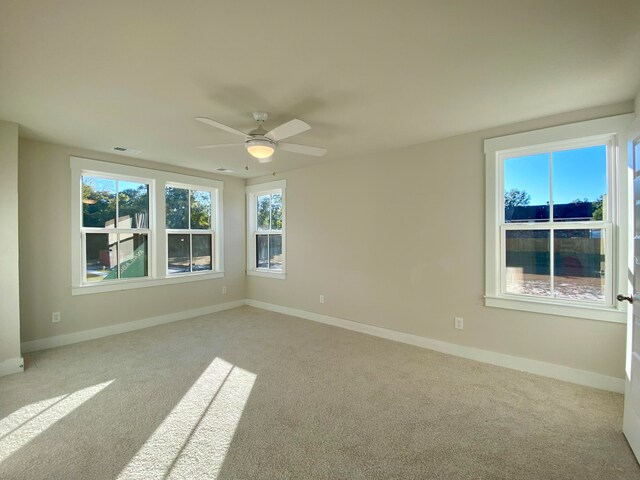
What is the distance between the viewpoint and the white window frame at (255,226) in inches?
205

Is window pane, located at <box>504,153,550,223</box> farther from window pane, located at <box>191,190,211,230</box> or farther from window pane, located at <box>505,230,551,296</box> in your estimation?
window pane, located at <box>191,190,211,230</box>

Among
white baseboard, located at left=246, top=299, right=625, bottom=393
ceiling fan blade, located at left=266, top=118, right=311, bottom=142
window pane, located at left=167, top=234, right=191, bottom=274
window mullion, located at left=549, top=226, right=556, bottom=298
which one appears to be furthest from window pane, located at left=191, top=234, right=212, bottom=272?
window mullion, located at left=549, top=226, right=556, bottom=298

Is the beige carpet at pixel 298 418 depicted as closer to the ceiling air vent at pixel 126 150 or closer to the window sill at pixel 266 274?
the window sill at pixel 266 274

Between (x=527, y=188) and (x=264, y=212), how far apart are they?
400 cm

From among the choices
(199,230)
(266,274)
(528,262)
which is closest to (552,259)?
(528,262)

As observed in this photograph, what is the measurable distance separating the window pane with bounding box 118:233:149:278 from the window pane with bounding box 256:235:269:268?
1830mm

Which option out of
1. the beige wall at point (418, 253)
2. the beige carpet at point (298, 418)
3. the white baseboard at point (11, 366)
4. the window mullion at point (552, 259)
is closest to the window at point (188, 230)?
the beige wall at point (418, 253)

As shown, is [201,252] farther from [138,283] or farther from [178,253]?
[138,283]

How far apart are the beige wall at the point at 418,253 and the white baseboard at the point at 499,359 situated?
5 centimetres

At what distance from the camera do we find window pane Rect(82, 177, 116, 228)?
4.02 m

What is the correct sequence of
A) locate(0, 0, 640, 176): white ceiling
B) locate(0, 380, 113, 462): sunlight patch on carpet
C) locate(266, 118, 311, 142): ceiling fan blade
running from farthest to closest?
locate(266, 118, 311, 142): ceiling fan blade
locate(0, 380, 113, 462): sunlight patch on carpet
locate(0, 0, 640, 176): white ceiling

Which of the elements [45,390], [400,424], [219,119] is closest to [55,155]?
[219,119]

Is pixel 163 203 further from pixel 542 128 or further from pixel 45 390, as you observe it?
pixel 542 128

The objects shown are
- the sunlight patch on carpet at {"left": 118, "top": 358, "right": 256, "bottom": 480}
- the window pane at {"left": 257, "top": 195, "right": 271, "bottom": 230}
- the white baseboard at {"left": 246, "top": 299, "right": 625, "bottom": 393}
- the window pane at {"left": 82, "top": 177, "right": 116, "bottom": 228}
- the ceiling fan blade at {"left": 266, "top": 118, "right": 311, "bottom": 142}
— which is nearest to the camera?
the sunlight patch on carpet at {"left": 118, "top": 358, "right": 256, "bottom": 480}
